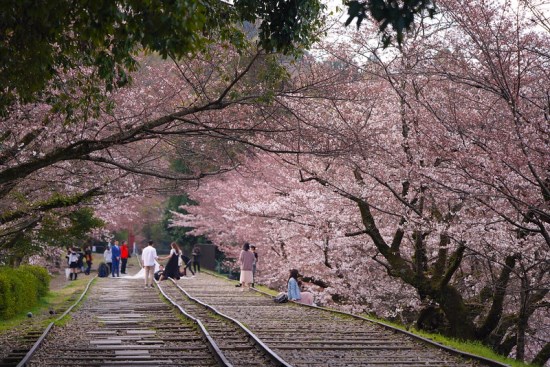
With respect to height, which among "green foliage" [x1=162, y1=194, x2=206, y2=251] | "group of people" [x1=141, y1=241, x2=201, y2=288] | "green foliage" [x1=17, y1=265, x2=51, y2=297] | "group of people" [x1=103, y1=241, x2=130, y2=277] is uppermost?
Result: "green foliage" [x1=162, y1=194, x2=206, y2=251]

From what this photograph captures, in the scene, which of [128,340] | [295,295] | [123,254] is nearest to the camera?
[128,340]

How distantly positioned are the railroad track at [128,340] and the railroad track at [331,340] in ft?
3.91

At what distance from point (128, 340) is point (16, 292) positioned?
24.2ft

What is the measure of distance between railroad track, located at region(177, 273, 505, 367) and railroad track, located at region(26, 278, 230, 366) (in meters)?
1.19

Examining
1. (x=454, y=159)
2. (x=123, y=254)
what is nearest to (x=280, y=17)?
(x=454, y=159)

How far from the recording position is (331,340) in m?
13.3

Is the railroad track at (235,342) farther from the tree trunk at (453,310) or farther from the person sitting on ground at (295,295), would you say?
the tree trunk at (453,310)

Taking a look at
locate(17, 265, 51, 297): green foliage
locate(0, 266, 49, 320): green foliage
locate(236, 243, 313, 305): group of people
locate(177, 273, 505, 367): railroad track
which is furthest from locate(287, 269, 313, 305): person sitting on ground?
locate(17, 265, 51, 297): green foliage

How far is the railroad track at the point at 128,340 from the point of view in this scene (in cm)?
1111

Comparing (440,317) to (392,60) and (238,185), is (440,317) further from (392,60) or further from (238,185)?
(238,185)

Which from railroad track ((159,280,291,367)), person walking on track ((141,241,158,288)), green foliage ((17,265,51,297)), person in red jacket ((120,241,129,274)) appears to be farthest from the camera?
person in red jacket ((120,241,129,274))

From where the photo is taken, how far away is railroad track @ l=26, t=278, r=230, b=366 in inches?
437

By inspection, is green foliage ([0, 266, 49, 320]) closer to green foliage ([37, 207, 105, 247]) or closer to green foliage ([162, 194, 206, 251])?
green foliage ([37, 207, 105, 247])

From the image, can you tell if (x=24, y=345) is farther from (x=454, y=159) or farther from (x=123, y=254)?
(x=123, y=254)
